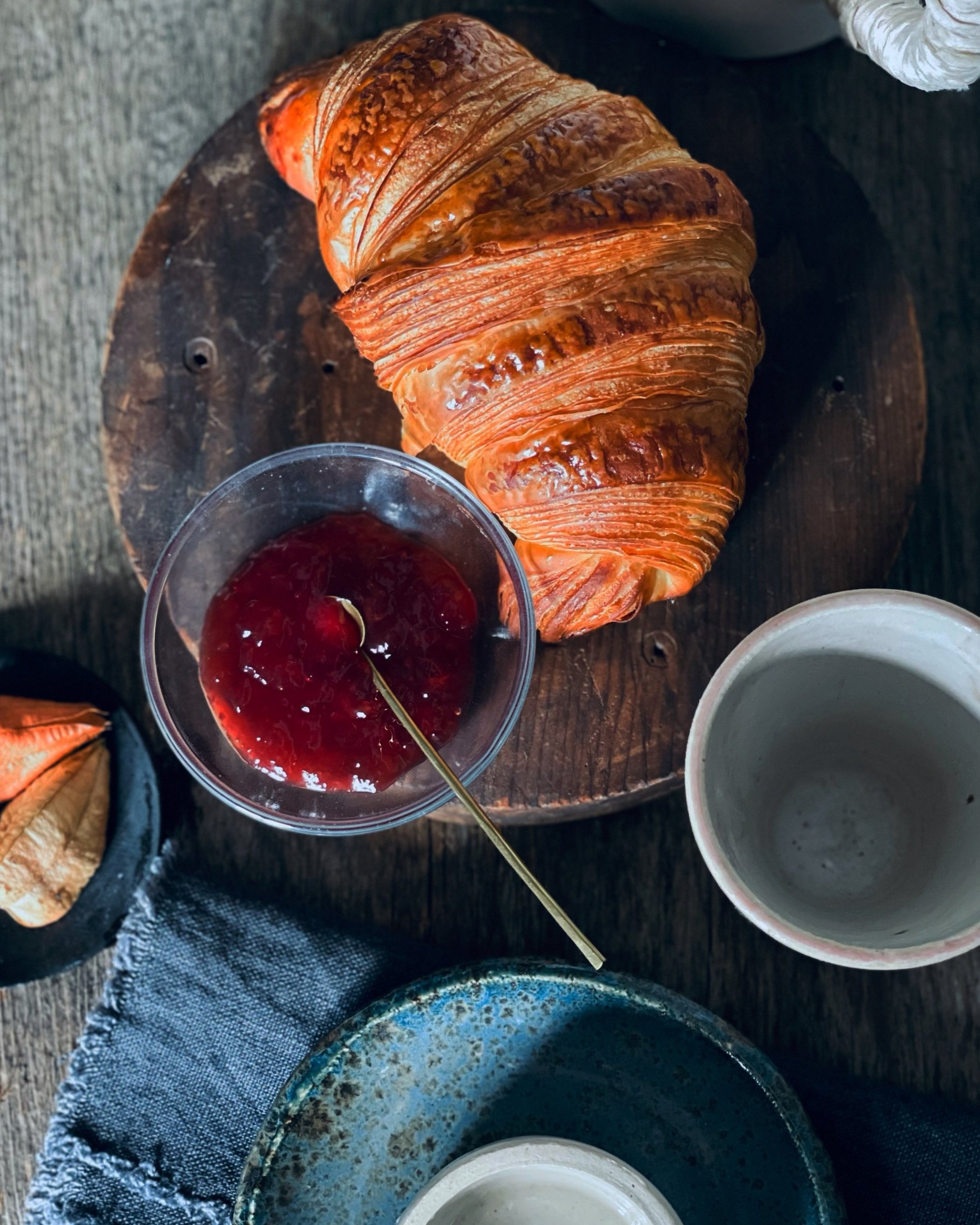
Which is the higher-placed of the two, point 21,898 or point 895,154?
point 895,154

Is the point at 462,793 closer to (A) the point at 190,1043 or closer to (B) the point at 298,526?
(B) the point at 298,526

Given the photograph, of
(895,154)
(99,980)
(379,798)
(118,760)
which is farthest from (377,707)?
(895,154)

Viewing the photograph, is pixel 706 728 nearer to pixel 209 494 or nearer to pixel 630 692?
pixel 630 692

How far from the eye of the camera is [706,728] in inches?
35.1

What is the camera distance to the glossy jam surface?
3.27 feet

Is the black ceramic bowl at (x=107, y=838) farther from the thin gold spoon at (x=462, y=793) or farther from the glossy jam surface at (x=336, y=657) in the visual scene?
the thin gold spoon at (x=462, y=793)

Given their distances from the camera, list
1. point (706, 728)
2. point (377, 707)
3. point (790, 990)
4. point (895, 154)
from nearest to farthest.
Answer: point (706, 728), point (377, 707), point (790, 990), point (895, 154)

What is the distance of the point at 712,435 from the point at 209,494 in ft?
1.63

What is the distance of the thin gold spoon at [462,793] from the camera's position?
3.04ft

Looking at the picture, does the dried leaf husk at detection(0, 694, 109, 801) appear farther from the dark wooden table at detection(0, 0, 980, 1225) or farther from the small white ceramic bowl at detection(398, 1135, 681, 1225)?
the small white ceramic bowl at detection(398, 1135, 681, 1225)

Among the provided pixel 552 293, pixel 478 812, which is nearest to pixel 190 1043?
pixel 478 812

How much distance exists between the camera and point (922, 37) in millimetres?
916

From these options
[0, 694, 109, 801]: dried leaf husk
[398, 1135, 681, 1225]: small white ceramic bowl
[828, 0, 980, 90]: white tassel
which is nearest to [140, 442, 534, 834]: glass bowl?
[0, 694, 109, 801]: dried leaf husk

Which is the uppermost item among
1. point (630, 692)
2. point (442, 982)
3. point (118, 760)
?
point (630, 692)
